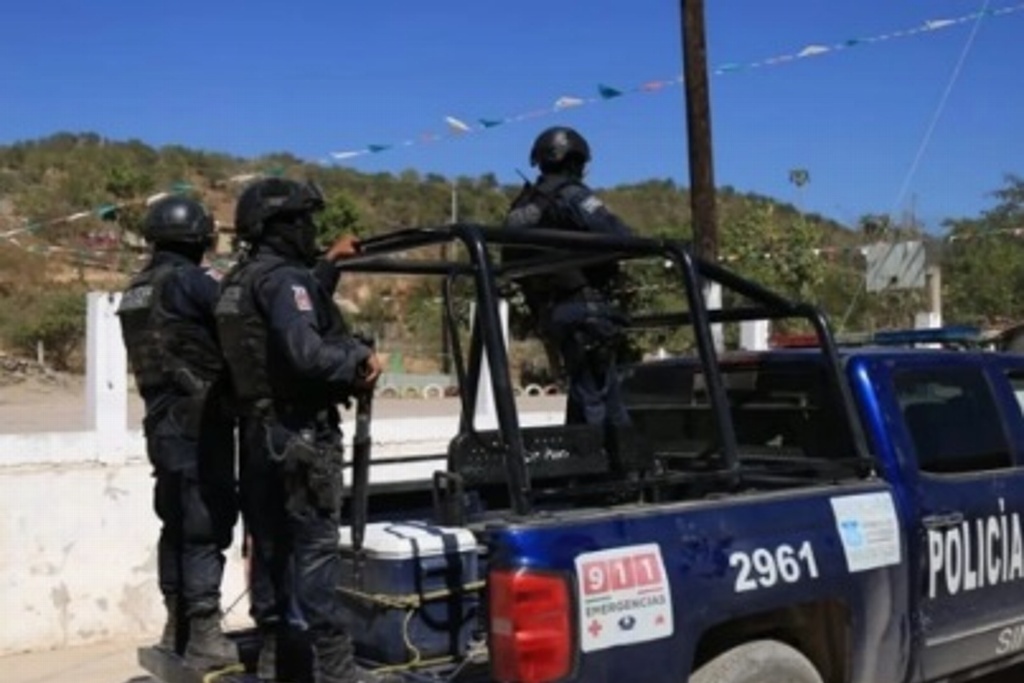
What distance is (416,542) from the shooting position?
154 inches

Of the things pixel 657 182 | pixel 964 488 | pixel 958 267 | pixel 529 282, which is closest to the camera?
pixel 964 488

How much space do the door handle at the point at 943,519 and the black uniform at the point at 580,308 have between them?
45.4 inches

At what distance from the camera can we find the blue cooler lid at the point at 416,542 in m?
3.91

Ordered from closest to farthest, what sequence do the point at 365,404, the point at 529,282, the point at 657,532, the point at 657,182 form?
the point at 657,532 < the point at 365,404 < the point at 529,282 < the point at 657,182

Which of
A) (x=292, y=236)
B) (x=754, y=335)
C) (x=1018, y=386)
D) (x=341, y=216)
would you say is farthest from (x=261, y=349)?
(x=341, y=216)

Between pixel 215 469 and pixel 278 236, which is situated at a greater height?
pixel 278 236

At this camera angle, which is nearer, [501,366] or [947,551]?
[501,366]

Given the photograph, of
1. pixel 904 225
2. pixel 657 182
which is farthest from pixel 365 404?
pixel 657 182

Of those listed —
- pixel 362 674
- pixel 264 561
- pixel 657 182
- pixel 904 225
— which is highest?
pixel 657 182

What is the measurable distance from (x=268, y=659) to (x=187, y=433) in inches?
52.0

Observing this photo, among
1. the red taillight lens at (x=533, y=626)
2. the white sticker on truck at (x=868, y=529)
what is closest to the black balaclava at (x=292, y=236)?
the red taillight lens at (x=533, y=626)

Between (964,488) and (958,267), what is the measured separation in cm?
2621

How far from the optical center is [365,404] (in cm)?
389

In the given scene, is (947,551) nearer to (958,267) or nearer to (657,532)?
(657,532)
